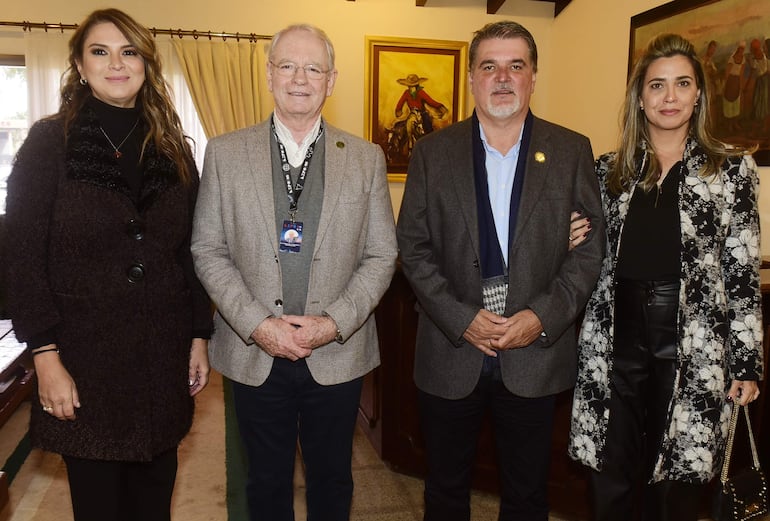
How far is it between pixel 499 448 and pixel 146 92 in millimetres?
1477

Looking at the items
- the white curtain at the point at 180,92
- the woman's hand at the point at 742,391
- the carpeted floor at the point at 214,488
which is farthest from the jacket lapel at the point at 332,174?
the white curtain at the point at 180,92

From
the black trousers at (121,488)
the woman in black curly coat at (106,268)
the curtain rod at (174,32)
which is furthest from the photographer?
the curtain rod at (174,32)

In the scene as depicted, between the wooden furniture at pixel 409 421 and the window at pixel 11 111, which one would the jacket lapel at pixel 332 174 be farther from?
the window at pixel 11 111

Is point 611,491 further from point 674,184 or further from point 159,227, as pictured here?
point 159,227

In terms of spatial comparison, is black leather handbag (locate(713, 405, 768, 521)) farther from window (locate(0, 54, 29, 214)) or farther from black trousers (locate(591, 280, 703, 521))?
window (locate(0, 54, 29, 214))

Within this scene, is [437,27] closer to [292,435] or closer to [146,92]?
[146,92]

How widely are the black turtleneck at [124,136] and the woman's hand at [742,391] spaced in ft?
5.89

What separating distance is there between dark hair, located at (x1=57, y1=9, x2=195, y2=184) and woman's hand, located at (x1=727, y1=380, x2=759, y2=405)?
5.63ft

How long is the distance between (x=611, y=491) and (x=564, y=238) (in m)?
0.82

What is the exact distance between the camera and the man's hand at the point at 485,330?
5.78ft

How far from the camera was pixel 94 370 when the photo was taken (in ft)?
5.19

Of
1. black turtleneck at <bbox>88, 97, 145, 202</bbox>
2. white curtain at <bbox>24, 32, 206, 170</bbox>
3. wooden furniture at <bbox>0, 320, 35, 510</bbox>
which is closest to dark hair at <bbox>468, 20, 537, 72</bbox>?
black turtleneck at <bbox>88, 97, 145, 202</bbox>

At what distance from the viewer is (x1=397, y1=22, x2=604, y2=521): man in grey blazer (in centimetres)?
180

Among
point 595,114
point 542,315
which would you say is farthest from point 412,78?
point 542,315
